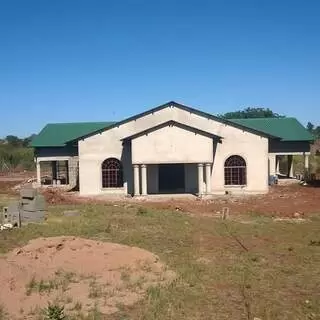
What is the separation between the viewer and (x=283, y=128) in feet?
131

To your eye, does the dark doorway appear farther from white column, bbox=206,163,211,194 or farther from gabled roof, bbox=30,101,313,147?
gabled roof, bbox=30,101,313,147

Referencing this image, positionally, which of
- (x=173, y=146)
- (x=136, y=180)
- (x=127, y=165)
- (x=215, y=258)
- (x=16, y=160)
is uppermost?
(x=16, y=160)

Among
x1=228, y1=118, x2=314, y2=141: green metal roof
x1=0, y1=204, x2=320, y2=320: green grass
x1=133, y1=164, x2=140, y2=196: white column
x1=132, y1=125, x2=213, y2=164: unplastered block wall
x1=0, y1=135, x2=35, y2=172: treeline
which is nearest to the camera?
x1=0, y1=204, x2=320, y2=320: green grass

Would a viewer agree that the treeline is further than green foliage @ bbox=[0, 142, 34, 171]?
No

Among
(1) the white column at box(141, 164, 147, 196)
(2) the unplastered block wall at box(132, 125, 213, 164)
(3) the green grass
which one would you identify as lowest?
(3) the green grass

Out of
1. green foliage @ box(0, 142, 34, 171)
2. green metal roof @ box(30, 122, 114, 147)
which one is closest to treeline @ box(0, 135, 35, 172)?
green foliage @ box(0, 142, 34, 171)

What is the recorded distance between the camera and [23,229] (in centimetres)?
1823

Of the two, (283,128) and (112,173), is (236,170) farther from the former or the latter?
(283,128)

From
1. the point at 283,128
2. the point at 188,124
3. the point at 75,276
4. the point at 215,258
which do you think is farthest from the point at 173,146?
the point at 75,276

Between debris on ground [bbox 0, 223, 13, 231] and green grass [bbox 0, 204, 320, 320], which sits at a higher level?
debris on ground [bbox 0, 223, 13, 231]

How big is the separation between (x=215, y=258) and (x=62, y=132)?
95.6 ft

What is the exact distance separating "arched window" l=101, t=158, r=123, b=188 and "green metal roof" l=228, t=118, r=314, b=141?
407 inches

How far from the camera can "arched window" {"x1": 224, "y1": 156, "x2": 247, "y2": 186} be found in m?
32.8

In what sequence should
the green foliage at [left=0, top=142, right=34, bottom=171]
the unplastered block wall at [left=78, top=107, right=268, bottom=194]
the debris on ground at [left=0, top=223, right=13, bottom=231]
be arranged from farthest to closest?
1. the green foliage at [left=0, top=142, right=34, bottom=171]
2. the unplastered block wall at [left=78, top=107, right=268, bottom=194]
3. the debris on ground at [left=0, top=223, right=13, bottom=231]
